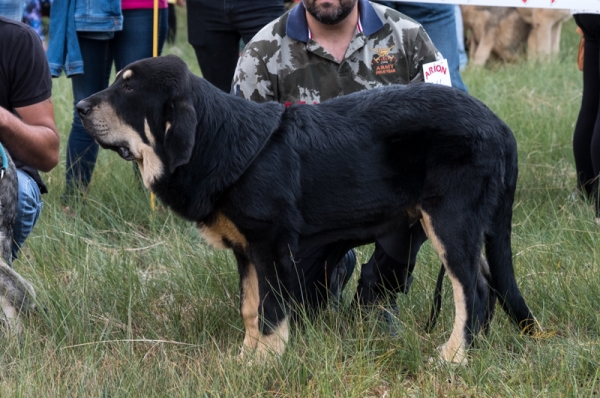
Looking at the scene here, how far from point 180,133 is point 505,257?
→ 140 centimetres

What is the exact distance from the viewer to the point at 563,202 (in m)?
5.12

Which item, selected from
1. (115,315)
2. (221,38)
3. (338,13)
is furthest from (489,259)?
(221,38)

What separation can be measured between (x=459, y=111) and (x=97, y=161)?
344cm

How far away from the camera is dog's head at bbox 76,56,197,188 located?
2.97 m

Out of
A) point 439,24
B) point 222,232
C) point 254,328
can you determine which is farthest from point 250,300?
point 439,24

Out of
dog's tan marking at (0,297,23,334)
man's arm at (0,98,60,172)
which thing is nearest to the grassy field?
dog's tan marking at (0,297,23,334)

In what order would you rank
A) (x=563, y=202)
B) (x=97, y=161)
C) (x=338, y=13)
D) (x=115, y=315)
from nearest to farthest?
(x=115, y=315) → (x=338, y=13) → (x=563, y=202) → (x=97, y=161)

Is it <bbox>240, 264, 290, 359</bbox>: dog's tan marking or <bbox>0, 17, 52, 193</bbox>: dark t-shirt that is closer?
<bbox>240, 264, 290, 359</bbox>: dog's tan marking

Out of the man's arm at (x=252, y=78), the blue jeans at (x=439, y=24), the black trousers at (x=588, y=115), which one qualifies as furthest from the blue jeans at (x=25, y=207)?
the black trousers at (x=588, y=115)

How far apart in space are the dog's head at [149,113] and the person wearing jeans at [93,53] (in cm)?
220

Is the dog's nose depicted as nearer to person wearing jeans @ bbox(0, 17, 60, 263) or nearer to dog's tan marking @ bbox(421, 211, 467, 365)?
person wearing jeans @ bbox(0, 17, 60, 263)

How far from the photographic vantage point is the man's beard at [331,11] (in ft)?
12.3

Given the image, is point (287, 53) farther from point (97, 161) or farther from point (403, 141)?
point (97, 161)

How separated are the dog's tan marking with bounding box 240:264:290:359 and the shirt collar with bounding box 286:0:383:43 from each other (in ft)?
3.88
